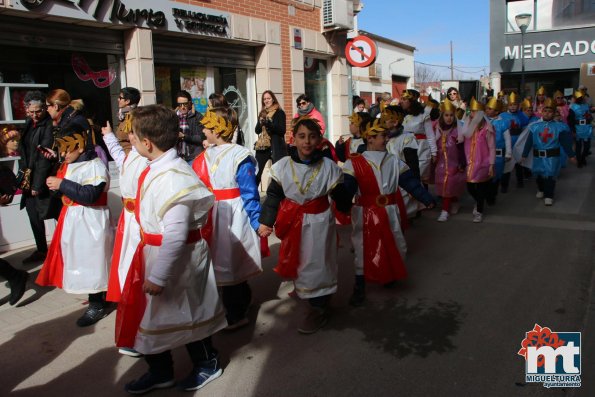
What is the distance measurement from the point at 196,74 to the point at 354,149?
3.72m

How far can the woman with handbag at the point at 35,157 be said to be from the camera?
5070mm

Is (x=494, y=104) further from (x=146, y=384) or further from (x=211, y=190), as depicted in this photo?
(x=146, y=384)

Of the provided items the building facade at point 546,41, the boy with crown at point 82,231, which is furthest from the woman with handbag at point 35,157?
the building facade at point 546,41

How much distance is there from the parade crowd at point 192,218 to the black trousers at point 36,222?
2 cm

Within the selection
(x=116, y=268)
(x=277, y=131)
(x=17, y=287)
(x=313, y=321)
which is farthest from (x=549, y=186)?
(x=17, y=287)

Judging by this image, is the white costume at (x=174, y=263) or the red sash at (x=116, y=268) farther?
the red sash at (x=116, y=268)

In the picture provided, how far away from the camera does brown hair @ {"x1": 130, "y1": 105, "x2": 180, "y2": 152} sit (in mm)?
2842

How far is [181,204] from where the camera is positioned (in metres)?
2.75

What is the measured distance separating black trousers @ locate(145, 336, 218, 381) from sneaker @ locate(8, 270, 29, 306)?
2.35 meters

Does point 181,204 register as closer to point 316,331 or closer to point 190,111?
point 316,331

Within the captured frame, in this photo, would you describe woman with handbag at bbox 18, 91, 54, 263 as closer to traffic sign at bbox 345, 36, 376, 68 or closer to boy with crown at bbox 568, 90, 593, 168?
traffic sign at bbox 345, 36, 376, 68

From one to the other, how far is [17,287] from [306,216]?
2918 millimetres

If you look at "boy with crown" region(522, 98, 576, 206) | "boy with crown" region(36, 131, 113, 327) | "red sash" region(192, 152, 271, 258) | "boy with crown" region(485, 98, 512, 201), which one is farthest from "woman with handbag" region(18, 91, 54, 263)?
"boy with crown" region(522, 98, 576, 206)

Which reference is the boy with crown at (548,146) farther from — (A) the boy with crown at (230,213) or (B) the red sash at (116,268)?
(B) the red sash at (116,268)
